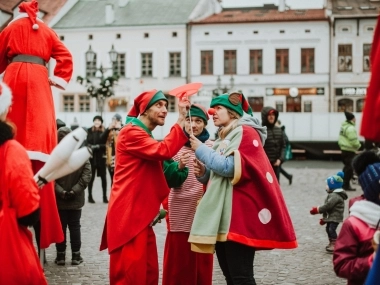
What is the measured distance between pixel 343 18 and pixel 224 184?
149ft

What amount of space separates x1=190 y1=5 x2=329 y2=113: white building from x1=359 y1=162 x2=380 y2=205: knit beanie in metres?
45.1

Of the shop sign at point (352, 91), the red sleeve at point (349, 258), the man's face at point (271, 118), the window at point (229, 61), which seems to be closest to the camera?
the red sleeve at point (349, 258)

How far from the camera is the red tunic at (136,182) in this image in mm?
5344

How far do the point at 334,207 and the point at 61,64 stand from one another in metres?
4.48

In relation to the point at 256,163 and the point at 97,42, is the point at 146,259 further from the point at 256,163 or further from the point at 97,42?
the point at 97,42

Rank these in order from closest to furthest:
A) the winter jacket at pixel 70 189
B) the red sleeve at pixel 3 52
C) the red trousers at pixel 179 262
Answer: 1. the red trousers at pixel 179 262
2. the red sleeve at pixel 3 52
3. the winter jacket at pixel 70 189

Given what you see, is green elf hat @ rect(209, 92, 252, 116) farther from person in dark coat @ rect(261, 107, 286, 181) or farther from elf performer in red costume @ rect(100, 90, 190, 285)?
person in dark coat @ rect(261, 107, 286, 181)

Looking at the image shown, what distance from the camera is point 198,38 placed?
51.2m

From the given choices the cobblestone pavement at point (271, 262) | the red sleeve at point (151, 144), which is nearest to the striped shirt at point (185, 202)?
the red sleeve at point (151, 144)

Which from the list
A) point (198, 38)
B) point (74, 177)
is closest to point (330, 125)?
point (198, 38)

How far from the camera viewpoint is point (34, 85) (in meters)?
6.23

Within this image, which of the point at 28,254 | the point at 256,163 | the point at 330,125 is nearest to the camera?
the point at 28,254

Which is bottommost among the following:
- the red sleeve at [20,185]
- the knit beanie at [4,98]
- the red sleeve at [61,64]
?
the red sleeve at [20,185]

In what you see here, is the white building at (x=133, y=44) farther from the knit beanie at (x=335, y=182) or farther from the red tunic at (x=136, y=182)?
the red tunic at (x=136, y=182)
